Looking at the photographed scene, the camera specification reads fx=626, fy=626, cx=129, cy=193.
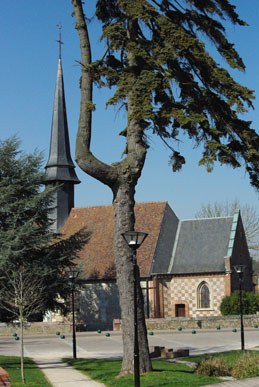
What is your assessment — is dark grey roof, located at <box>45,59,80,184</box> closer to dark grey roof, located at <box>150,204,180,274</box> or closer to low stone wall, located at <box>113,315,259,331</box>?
dark grey roof, located at <box>150,204,180,274</box>

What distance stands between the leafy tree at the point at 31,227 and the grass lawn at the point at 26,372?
13134mm

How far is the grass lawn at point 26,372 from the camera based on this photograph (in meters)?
15.7

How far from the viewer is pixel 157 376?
1532 cm

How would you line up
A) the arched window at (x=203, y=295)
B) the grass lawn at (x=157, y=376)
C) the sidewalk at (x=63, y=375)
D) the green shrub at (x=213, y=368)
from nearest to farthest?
the grass lawn at (x=157, y=376), the sidewalk at (x=63, y=375), the green shrub at (x=213, y=368), the arched window at (x=203, y=295)

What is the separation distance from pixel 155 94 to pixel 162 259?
29.4 meters

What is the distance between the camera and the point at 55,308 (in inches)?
1469

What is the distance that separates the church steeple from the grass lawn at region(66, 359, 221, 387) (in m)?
29.9

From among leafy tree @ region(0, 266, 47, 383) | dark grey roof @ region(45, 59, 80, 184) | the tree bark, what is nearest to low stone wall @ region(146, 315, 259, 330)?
leafy tree @ region(0, 266, 47, 383)

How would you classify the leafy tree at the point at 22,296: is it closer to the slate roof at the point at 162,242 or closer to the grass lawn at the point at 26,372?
the grass lawn at the point at 26,372

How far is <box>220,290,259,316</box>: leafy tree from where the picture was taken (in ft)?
133

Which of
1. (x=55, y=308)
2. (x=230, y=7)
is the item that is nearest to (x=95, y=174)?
(x=230, y=7)

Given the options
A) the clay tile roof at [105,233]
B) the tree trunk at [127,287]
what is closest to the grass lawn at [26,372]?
the tree trunk at [127,287]

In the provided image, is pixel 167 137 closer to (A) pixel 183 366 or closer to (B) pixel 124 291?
(B) pixel 124 291

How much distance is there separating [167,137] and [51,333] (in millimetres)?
22903
